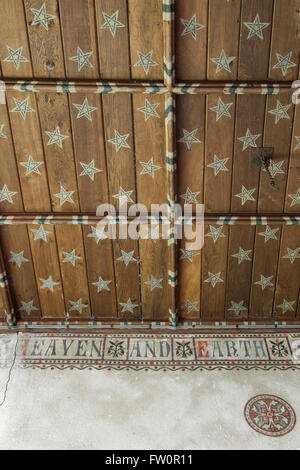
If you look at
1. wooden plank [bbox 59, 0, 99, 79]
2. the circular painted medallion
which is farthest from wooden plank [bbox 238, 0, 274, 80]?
the circular painted medallion

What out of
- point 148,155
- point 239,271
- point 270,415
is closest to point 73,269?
point 148,155

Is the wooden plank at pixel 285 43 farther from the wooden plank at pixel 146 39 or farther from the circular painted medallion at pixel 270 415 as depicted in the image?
the circular painted medallion at pixel 270 415

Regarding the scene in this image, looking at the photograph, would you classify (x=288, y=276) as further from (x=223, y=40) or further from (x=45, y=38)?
(x=45, y=38)

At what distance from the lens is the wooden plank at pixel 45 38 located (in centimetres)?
246

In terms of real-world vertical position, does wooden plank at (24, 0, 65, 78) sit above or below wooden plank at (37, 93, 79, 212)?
above

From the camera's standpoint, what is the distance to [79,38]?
8.29 ft

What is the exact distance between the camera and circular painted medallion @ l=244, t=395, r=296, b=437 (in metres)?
2.65

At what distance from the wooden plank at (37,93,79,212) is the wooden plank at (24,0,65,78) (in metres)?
0.15

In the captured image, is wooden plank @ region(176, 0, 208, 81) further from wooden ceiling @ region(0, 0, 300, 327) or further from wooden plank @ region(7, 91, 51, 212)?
wooden plank @ region(7, 91, 51, 212)

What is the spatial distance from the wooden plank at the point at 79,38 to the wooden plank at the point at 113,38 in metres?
0.04

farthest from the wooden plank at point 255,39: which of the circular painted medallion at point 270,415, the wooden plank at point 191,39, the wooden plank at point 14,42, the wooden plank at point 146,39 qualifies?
the circular painted medallion at point 270,415
